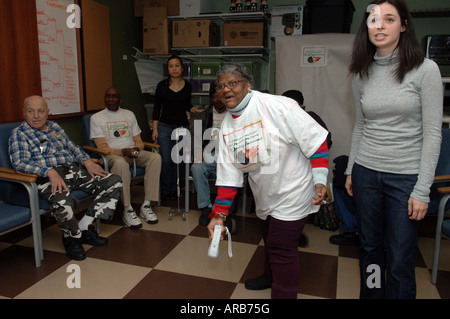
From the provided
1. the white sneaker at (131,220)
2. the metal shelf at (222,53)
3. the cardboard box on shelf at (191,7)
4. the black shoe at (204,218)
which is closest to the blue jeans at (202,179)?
the black shoe at (204,218)

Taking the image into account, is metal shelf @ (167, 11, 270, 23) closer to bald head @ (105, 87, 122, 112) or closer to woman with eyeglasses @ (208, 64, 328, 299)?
bald head @ (105, 87, 122, 112)

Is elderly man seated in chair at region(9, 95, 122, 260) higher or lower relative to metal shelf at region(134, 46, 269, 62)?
lower

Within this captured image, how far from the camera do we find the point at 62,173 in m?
2.54

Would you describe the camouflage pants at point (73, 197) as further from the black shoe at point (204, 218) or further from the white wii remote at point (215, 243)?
the white wii remote at point (215, 243)

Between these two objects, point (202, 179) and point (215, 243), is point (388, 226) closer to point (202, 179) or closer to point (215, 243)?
point (215, 243)

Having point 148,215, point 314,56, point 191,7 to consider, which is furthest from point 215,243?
point 191,7

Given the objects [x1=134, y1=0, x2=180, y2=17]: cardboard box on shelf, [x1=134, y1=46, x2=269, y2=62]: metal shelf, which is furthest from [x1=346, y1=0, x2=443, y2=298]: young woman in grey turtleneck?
[x1=134, y1=0, x2=180, y2=17]: cardboard box on shelf

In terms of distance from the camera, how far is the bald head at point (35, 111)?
2439 millimetres

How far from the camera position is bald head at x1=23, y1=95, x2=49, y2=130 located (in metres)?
2.44

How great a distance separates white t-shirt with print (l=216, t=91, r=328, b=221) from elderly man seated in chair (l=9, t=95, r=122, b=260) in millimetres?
1316

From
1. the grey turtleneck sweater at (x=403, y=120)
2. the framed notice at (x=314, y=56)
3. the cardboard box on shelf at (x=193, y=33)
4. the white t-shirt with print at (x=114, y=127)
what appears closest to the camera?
the grey turtleneck sweater at (x=403, y=120)

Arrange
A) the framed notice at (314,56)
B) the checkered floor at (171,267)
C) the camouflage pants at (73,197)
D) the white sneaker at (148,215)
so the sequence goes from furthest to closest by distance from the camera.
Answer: the framed notice at (314,56) → the white sneaker at (148,215) → the camouflage pants at (73,197) → the checkered floor at (171,267)

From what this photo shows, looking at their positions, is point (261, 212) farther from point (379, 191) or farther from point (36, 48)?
point (36, 48)

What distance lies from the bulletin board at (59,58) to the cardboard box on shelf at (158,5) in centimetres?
115
